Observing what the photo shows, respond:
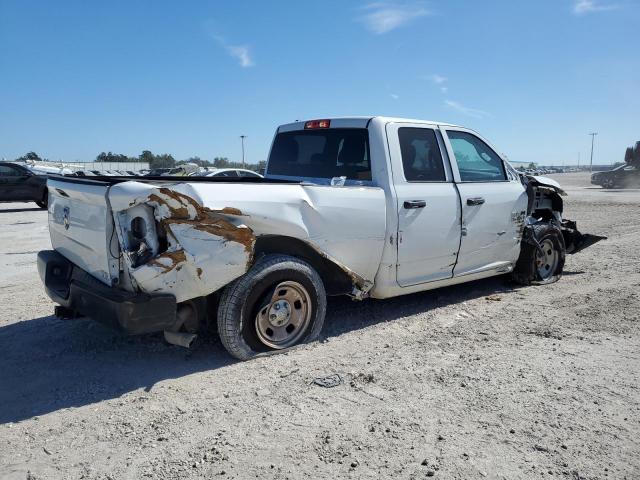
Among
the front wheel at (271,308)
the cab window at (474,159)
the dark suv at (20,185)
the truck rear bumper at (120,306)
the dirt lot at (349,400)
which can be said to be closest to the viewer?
the dirt lot at (349,400)

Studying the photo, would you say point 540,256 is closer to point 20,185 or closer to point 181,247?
point 181,247

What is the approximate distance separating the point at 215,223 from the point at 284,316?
1074mm

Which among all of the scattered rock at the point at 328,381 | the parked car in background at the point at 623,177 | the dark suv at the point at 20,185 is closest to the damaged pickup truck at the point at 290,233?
the scattered rock at the point at 328,381

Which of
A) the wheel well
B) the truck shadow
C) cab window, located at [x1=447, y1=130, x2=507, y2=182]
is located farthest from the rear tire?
the wheel well

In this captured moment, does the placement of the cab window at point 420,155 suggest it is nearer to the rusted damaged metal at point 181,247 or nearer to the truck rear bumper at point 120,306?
the rusted damaged metal at point 181,247

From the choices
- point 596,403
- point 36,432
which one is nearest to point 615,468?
point 596,403

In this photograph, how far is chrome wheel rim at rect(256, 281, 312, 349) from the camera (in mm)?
4094

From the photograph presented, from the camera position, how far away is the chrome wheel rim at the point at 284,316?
4094mm

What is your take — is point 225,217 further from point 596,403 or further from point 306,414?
point 596,403

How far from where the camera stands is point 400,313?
17.8ft

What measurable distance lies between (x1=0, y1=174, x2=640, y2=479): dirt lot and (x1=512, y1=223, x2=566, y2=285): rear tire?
1.02 m

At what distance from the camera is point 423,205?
16.0 ft

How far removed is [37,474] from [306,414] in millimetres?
1515

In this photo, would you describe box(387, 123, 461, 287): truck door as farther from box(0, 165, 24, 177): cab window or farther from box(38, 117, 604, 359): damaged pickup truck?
box(0, 165, 24, 177): cab window
